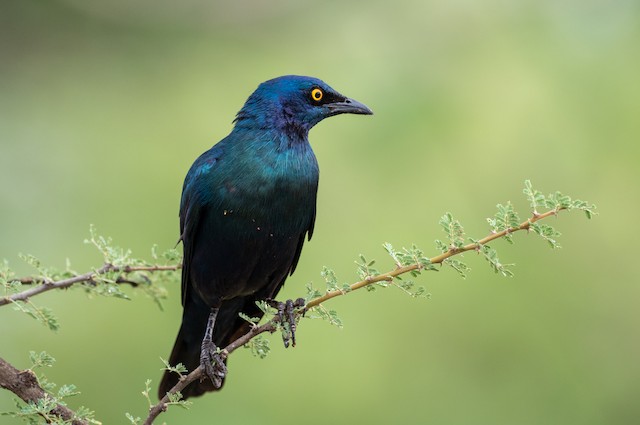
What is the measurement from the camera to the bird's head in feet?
14.7

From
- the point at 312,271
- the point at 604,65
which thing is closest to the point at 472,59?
the point at 604,65

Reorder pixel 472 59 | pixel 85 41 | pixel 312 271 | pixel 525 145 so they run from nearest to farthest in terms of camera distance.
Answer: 1. pixel 312 271
2. pixel 525 145
3. pixel 472 59
4. pixel 85 41

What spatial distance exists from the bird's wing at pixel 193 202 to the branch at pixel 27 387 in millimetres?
1516

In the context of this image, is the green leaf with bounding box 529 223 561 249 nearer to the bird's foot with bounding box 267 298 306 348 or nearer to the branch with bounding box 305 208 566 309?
the branch with bounding box 305 208 566 309

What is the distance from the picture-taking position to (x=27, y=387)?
9.86 feet

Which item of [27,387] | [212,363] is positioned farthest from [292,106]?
[27,387]

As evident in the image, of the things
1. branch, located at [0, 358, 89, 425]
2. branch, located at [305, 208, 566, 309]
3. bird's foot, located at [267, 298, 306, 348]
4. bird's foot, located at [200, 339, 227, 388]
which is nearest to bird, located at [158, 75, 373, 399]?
bird's foot, located at [200, 339, 227, 388]

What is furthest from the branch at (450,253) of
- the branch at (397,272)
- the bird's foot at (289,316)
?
the bird's foot at (289,316)

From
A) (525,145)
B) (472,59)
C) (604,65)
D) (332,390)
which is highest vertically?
(472,59)

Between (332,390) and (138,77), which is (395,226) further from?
(138,77)

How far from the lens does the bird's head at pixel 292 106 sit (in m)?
4.49

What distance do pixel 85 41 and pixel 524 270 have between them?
5834mm

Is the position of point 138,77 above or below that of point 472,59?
above

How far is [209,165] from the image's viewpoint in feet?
14.4
